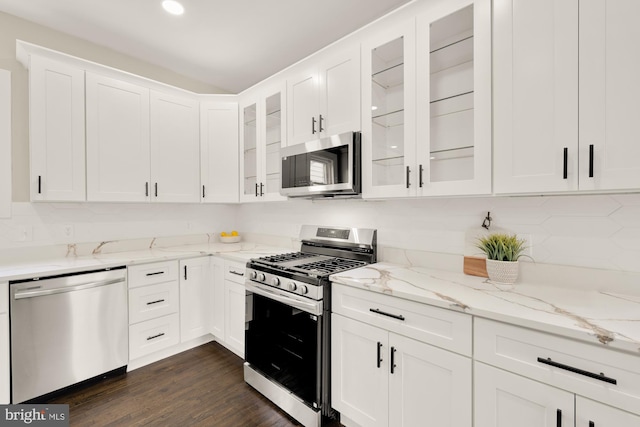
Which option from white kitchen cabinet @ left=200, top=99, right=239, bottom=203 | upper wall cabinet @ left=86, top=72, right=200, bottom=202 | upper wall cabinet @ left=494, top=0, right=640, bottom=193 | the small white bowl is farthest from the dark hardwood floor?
upper wall cabinet @ left=494, top=0, right=640, bottom=193

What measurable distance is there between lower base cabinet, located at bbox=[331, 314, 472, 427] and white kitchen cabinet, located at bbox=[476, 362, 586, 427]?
51 millimetres

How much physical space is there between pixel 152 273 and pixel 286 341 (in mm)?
1422

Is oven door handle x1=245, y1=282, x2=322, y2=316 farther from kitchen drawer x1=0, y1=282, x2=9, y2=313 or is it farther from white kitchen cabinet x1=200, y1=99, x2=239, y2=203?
kitchen drawer x1=0, y1=282, x2=9, y2=313

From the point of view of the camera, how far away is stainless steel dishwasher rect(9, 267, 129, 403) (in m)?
1.88

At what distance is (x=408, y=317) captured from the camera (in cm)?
144

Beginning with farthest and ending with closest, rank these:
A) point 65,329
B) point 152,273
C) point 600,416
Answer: point 152,273, point 65,329, point 600,416

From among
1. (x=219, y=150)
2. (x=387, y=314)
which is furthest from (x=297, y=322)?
(x=219, y=150)

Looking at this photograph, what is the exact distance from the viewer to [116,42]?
2650 millimetres

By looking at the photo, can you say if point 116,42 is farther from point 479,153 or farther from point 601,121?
point 601,121

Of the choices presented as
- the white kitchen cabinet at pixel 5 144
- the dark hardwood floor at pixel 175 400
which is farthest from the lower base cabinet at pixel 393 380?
the white kitchen cabinet at pixel 5 144

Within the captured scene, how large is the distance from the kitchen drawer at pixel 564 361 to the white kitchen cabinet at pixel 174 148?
2875 millimetres

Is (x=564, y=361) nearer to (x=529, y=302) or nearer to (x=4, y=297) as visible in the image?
(x=529, y=302)

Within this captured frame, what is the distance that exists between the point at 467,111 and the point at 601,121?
1.83 feet

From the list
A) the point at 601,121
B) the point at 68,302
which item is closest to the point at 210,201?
the point at 68,302
